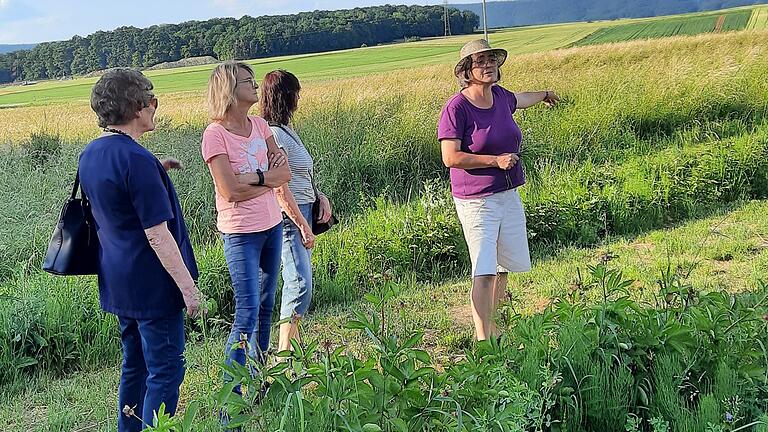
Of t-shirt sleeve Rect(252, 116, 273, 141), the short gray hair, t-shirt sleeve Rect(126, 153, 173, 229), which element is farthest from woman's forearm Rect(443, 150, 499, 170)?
t-shirt sleeve Rect(126, 153, 173, 229)

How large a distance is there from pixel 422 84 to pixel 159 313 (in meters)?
11.3

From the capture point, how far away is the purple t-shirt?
3.68 m

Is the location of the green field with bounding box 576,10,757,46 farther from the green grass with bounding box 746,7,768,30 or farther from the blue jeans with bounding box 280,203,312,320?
the blue jeans with bounding box 280,203,312,320

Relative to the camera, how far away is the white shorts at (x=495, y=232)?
3.71 m

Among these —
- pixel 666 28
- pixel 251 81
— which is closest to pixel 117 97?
pixel 251 81

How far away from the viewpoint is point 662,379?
1981mm

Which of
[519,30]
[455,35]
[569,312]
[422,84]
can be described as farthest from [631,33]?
[569,312]

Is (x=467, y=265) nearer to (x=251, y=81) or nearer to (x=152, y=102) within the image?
(x=251, y=81)

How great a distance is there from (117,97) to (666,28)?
Result: 25.6m

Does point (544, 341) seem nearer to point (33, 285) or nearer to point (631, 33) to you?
point (33, 285)

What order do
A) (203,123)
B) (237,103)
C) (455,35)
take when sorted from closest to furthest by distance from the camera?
(237,103) < (203,123) < (455,35)

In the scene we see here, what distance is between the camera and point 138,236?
8.75 feet

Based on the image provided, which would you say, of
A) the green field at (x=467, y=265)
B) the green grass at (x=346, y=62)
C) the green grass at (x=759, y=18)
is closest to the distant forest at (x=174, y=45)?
the green grass at (x=346, y=62)

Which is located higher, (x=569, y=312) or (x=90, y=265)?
(x=90, y=265)
